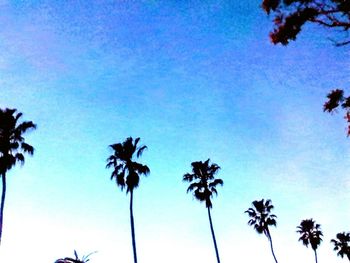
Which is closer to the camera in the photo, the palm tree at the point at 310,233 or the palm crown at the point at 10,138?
the palm crown at the point at 10,138

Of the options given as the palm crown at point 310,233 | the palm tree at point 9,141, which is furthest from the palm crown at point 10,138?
the palm crown at point 310,233

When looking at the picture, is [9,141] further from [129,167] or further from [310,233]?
[310,233]

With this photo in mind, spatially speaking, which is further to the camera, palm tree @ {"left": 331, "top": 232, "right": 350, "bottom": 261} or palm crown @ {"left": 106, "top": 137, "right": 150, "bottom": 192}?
palm tree @ {"left": 331, "top": 232, "right": 350, "bottom": 261}

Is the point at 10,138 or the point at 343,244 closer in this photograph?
the point at 10,138

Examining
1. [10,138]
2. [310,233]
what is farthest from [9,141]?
[310,233]

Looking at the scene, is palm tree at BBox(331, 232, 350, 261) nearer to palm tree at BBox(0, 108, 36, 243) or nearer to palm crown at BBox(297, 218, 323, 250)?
palm crown at BBox(297, 218, 323, 250)

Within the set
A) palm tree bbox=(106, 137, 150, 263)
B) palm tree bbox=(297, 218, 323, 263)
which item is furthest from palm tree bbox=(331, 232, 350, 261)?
palm tree bbox=(106, 137, 150, 263)

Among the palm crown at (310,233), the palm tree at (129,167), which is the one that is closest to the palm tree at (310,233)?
the palm crown at (310,233)

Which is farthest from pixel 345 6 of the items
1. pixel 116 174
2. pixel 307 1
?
pixel 116 174

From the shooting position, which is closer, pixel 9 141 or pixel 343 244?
pixel 9 141

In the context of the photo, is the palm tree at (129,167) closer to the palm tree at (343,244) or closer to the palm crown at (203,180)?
the palm crown at (203,180)

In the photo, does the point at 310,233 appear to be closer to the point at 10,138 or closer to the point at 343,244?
the point at 343,244

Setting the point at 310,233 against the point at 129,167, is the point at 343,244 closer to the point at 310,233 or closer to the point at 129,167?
the point at 310,233

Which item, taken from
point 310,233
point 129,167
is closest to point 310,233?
point 310,233
